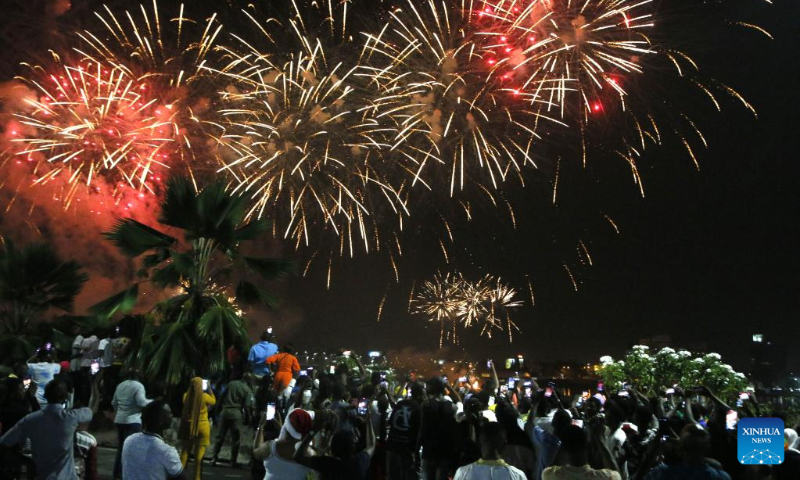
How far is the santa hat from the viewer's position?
6625 mm

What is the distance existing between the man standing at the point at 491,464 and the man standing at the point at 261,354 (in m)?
10.2

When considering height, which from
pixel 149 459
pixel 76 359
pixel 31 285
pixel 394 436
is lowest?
pixel 149 459

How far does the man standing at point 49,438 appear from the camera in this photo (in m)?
6.89

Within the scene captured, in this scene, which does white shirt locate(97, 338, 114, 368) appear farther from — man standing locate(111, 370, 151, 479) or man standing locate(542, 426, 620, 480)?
man standing locate(542, 426, 620, 480)

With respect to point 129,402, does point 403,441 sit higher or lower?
lower

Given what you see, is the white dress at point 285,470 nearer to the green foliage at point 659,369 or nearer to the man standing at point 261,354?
the man standing at point 261,354

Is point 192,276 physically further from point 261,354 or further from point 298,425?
point 298,425

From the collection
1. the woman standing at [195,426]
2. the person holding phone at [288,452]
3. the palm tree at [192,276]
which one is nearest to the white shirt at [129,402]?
the woman standing at [195,426]

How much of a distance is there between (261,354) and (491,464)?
34.3 ft

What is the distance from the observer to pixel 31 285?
21.4 m

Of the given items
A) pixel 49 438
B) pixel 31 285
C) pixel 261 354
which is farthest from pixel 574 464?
pixel 31 285

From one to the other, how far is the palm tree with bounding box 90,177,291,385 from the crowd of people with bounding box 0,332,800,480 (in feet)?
5.30

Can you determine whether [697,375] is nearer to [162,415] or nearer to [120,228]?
[120,228]

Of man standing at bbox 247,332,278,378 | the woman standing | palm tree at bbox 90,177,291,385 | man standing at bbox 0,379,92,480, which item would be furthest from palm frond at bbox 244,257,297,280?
man standing at bbox 0,379,92,480
